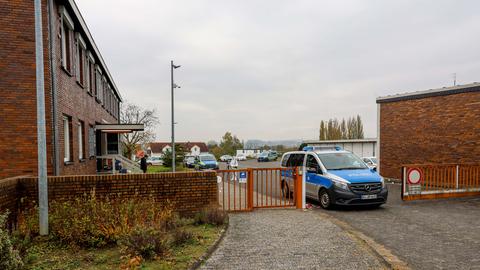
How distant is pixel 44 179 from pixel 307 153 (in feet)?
26.6

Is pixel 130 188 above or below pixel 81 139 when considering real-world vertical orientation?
below

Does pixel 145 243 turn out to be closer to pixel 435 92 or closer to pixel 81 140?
pixel 81 140

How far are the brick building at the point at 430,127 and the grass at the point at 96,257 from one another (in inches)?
533

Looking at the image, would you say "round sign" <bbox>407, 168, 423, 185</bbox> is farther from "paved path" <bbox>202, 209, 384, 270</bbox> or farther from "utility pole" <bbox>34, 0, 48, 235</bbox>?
"utility pole" <bbox>34, 0, 48, 235</bbox>

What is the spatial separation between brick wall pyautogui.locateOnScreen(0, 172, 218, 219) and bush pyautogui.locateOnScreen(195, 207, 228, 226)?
0.84 meters

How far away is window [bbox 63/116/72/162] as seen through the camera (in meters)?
10.8

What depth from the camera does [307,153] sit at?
1149 cm

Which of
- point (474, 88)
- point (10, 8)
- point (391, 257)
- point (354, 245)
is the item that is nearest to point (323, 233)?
point (354, 245)

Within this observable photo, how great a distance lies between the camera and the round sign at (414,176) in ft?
36.7

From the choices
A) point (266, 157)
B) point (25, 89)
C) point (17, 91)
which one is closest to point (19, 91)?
point (17, 91)

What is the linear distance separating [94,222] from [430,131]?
15697 mm

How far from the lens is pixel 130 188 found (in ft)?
24.4

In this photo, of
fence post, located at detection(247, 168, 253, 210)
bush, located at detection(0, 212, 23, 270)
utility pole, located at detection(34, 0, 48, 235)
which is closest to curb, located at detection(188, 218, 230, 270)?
bush, located at detection(0, 212, 23, 270)

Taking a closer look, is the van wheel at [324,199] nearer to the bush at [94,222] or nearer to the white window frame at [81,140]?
the bush at [94,222]
